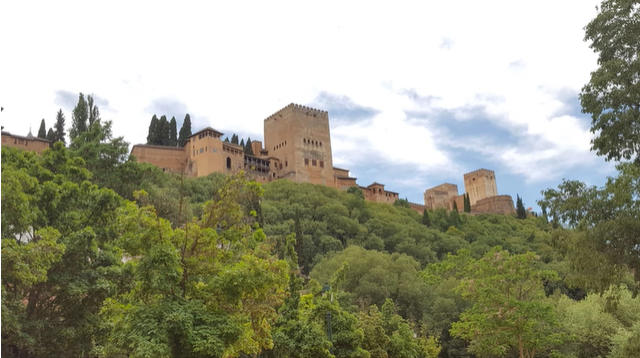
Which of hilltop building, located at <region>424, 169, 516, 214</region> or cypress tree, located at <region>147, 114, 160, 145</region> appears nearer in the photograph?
cypress tree, located at <region>147, 114, 160, 145</region>

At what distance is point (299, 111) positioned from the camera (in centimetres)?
9000

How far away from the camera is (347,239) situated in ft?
207

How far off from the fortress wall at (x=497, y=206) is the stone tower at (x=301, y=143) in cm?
3465

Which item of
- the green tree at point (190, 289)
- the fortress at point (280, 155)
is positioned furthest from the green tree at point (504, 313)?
the fortress at point (280, 155)

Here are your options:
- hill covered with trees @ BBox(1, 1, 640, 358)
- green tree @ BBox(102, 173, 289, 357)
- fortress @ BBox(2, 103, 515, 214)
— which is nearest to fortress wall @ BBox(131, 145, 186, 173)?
fortress @ BBox(2, 103, 515, 214)

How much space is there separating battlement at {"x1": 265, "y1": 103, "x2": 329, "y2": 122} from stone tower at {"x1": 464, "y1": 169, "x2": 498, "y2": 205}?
153 ft

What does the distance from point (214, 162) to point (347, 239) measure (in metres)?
21.6

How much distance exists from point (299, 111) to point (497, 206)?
151 feet

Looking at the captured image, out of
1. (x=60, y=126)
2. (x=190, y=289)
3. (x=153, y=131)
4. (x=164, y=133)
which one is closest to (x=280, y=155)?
(x=164, y=133)

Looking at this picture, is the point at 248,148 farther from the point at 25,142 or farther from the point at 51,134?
the point at 25,142

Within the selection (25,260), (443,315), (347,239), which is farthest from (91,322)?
(347,239)

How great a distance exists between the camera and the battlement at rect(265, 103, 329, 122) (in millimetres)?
89812

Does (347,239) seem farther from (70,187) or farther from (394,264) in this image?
(70,187)

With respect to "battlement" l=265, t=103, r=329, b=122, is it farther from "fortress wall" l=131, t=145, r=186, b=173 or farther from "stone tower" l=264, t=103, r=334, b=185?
"fortress wall" l=131, t=145, r=186, b=173
